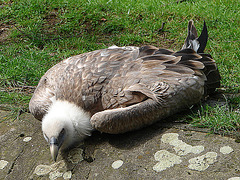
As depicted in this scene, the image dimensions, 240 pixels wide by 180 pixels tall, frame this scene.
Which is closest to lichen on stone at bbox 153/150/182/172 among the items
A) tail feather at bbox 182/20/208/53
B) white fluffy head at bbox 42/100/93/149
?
white fluffy head at bbox 42/100/93/149

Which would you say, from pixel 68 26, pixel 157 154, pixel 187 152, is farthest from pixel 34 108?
pixel 68 26

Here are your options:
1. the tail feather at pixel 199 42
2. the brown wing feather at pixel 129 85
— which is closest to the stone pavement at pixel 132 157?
the brown wing feather at pixel 129 85

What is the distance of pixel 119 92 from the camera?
3.46 metres

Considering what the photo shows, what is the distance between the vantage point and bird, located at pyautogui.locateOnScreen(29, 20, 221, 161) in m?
3.26

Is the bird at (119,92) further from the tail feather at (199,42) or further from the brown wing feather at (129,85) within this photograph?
the tail feather at (199,42)

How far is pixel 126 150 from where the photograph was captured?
122 inches

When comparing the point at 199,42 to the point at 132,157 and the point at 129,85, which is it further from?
the point at 132,157

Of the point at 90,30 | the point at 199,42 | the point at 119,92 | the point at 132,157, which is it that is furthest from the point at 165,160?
the point at 90,30

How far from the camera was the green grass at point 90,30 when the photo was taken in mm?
5047

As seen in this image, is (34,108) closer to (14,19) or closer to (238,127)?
(238,127)

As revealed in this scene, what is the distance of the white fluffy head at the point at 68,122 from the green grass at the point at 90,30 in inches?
44.6

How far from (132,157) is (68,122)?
2.67 feet

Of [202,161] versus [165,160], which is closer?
[202,161]

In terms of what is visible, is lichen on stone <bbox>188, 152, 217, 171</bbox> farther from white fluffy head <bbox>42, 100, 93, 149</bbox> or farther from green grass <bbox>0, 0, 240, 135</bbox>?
green grass <bbox>0, 0, 240, 135</bbox>
